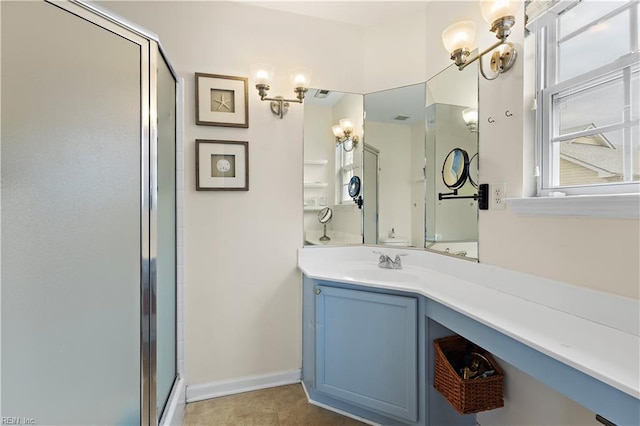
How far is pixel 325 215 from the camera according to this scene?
2.03 meters

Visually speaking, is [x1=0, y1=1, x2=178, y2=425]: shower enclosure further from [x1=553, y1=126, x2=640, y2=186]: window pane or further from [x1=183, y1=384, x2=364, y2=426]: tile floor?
[x1=553, y1=126, x2=640, y2=186]: window pane

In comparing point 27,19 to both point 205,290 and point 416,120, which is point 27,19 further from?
point 416,120

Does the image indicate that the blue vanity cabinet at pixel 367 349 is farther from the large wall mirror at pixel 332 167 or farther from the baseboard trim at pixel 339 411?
the large wall mirror at pixel 332 167

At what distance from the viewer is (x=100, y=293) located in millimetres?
1026

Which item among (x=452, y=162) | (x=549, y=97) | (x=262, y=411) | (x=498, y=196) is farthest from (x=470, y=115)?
(x=262, y=411)

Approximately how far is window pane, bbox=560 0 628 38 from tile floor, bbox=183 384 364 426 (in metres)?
2.19

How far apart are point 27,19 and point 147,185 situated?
0.61 metres

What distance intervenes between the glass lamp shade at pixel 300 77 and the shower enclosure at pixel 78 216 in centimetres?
80

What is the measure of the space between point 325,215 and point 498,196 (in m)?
1.07

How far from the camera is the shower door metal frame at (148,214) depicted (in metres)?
1.18

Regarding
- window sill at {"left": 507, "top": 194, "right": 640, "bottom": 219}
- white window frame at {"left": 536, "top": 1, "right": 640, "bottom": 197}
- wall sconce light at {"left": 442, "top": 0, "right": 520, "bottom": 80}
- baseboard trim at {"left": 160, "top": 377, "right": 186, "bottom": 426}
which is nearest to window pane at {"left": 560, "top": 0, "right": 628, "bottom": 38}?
white window frame at {"left": 536, "top": 1, "right": 640, "bottom": 197}

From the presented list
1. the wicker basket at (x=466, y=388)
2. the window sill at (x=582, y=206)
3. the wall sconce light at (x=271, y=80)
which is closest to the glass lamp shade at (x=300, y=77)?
the wall sconce light at (x=271, y=80)

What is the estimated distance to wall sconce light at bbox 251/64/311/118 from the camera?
175 cm

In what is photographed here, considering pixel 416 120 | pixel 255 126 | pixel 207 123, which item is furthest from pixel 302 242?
pixel 416 120
